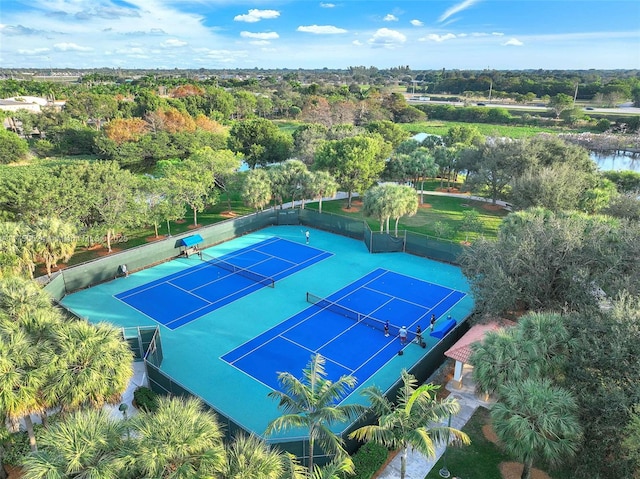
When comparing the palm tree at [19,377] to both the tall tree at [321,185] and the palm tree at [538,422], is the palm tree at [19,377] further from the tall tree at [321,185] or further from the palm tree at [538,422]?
the tall tree at [321,185]

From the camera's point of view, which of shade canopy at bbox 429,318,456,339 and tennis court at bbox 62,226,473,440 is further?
shade canopy at bbox 429,318,456,339

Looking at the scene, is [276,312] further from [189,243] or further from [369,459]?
[369,459]

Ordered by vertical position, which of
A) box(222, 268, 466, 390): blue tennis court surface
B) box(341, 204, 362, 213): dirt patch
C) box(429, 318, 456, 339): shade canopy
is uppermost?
box(341, 204, 362, 213): dirt patch

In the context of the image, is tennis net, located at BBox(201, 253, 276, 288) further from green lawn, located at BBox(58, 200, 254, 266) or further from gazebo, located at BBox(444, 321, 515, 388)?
gazebo, located at BBox(444, 321, 515, 388)

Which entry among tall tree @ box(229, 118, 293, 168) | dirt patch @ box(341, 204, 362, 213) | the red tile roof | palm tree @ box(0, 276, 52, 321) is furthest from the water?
palm tree @ box(0, 276, 52, 321)

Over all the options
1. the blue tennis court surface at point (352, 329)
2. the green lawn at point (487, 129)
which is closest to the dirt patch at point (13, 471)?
the blue tennis court surface at point (352, 329)

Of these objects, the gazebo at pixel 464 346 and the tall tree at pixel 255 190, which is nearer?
the gazebo at pixel 464 346

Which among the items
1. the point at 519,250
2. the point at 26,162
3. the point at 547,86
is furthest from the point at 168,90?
the point at 519,250
